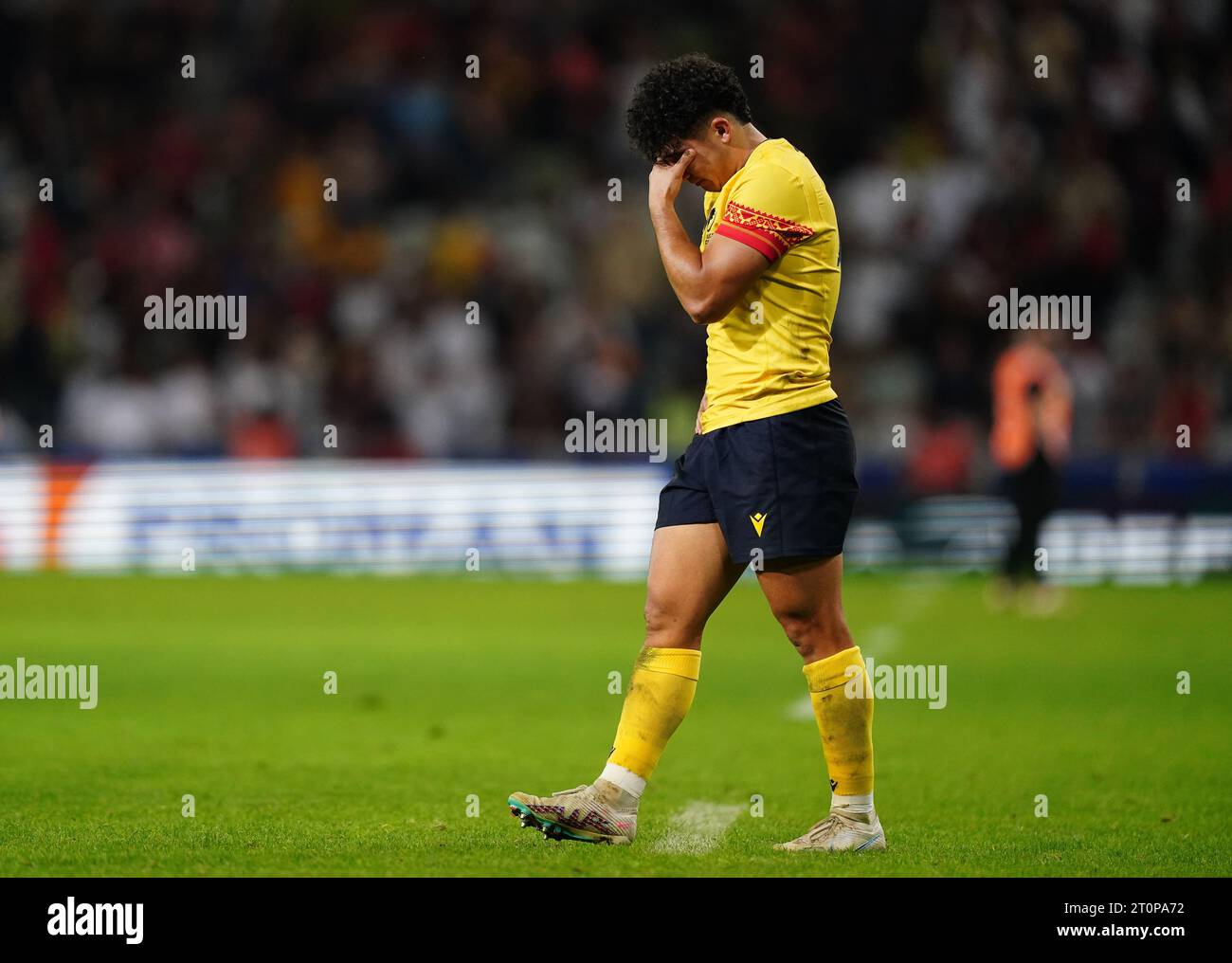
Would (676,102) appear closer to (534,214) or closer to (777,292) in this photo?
(777,292)

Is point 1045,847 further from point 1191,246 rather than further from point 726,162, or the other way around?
point 1191,246

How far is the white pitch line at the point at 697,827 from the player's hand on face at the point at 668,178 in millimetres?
2116

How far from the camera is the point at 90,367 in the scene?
789 inches

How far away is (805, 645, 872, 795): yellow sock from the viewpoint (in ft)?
20.3

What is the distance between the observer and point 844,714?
244 inches

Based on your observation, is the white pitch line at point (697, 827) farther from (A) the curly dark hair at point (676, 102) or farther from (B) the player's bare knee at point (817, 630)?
(A) the curly dark hair at point (676, 102)

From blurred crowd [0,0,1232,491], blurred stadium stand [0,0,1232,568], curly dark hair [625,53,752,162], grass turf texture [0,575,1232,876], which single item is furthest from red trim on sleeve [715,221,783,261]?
blurred crowd [0,0,1232,491]

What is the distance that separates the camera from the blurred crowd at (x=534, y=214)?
64.1ft

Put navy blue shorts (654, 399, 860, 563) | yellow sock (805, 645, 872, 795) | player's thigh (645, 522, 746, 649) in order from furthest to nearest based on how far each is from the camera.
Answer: player's thigh (645, 522, 746, 649) < yellow sock (805, 645, 872, 795) < navy blue shorts (654, 399, 860, 563)

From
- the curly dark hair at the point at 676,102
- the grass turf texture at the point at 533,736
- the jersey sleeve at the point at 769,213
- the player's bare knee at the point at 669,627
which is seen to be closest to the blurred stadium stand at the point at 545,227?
the grass turf texture at the point at 533,736

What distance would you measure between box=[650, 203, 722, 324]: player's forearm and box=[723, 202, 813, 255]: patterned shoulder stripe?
16 centimetres

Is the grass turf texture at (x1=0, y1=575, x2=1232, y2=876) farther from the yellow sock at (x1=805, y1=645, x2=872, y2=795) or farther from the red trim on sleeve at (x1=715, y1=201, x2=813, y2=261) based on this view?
the red trim on sleeve at (x1=715, y1=201, x2=813, y2=261)

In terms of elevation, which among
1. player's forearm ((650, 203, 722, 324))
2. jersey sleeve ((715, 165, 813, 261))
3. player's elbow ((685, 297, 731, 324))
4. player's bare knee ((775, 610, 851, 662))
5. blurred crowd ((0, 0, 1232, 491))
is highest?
blurred crowd ((0, 0, 1232, 491))
